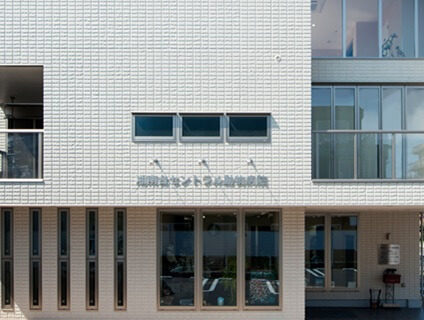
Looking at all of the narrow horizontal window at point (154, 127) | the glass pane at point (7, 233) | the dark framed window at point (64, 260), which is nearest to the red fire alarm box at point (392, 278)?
the narrow horizontal window at point (154, 127)

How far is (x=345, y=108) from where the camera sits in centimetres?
1235

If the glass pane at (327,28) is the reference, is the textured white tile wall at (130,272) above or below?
below

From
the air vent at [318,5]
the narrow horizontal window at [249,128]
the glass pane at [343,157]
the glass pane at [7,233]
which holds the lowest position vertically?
the glass pane at [7,233]

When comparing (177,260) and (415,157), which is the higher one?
(415,157)

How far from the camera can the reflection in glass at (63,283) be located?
1180 centimetres

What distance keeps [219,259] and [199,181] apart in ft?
7.48

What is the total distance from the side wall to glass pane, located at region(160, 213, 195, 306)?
15.8ft

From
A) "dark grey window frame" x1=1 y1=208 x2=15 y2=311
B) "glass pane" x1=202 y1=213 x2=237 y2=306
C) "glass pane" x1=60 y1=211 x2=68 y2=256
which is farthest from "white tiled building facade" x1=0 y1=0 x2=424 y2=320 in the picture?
"dark grey window frame" x1=1 y1=208 x2=15 y2=311

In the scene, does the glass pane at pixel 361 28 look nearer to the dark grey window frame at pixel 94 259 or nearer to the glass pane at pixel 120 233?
the glass pane at pixel 120 233

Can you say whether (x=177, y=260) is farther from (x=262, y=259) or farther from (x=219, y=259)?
(x=262, y=259)

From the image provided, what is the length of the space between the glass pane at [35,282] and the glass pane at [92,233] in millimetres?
1365

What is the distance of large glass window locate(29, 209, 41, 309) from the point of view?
11.9 meters

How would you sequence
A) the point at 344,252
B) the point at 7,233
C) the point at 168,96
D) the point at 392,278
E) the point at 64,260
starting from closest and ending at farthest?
the point at 168,96
the point at 64,260
the point at 7,233
the point at 392,278
the point at 344,252

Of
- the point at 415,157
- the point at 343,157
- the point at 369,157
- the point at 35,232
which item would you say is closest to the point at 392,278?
the point at 415,157
